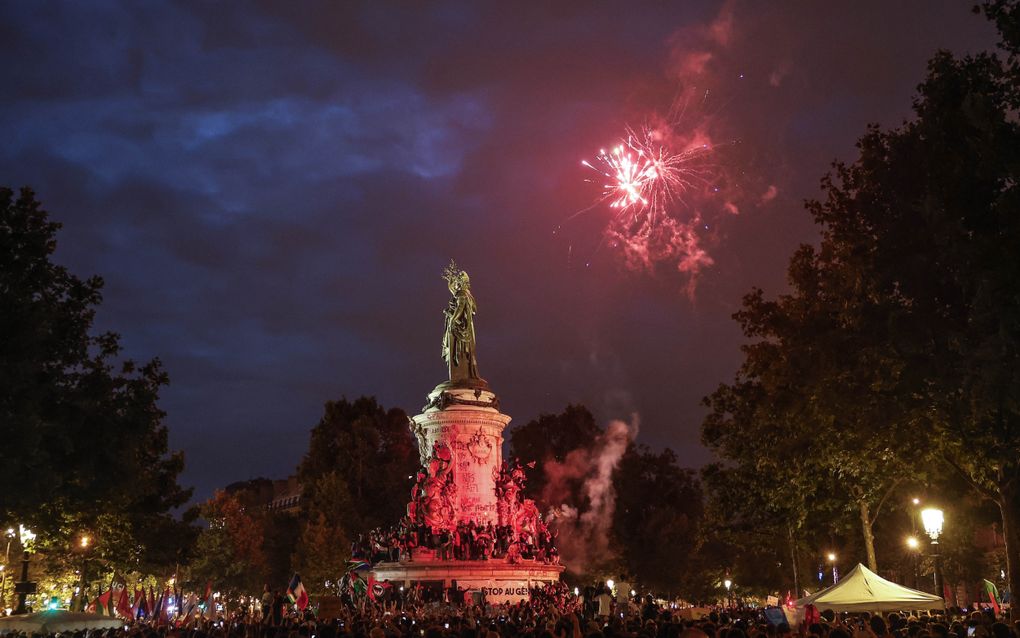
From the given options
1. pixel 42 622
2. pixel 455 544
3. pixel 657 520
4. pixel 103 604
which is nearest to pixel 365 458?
pixel 657 520

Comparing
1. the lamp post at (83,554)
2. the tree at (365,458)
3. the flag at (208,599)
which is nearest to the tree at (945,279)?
the flag at (208,599)

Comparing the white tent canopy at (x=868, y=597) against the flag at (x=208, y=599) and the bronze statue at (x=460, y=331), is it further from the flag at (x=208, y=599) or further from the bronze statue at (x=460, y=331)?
the bronze statue at (x=460, y=331)

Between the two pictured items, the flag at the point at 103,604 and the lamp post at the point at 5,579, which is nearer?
the flag at the point at 103,604

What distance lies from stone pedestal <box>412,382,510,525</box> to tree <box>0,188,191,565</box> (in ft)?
63.0

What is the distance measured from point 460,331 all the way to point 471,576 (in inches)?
570

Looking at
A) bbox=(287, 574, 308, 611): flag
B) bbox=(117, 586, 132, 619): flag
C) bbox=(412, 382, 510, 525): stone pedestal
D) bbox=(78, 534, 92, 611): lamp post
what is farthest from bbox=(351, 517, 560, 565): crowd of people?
bbox=(117, 586, 132, 619): flag

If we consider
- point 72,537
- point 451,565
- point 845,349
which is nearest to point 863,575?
point 845,349

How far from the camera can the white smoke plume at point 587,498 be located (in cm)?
7575

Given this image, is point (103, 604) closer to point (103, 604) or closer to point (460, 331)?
point (103, 604)

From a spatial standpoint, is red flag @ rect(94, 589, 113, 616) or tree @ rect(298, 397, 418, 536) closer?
red flag @ rect(94, 589, 113, 616)

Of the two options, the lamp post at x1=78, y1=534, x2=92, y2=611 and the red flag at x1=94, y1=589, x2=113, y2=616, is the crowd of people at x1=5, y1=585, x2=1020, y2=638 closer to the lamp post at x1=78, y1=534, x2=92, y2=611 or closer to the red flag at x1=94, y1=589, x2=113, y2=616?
the red flag at x1=94, y1=589, x2=113, y2=616

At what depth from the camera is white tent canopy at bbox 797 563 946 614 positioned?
21.8 meters

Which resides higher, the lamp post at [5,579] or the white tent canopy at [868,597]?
the lamp post at [5,579]

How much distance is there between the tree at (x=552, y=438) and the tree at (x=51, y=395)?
50.8 meters
